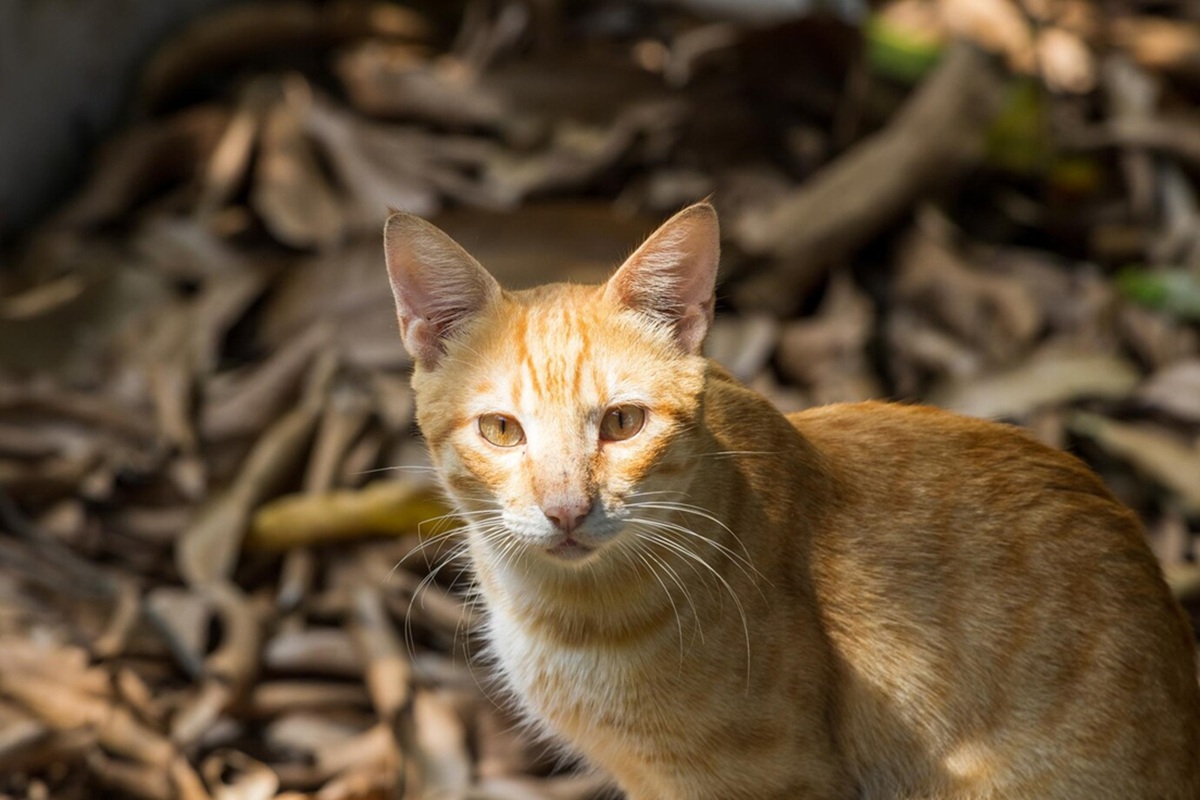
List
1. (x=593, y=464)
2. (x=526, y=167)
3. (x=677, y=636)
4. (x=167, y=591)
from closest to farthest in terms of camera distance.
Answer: (x=593, y=464), (x=677, y=636), (x=167, y=591), (x=526, y=167)

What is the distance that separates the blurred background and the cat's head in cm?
102

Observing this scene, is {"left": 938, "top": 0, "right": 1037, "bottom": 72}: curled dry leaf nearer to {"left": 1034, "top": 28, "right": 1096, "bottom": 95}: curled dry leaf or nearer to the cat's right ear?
{"left": 1034, "top": 28, "right": 1096, "bottom": 95}: curled dry leaf

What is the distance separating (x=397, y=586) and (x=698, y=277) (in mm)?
2076

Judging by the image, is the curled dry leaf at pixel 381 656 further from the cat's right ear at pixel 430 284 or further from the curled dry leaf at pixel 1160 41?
the curled dry leaf at pixel 1160 41

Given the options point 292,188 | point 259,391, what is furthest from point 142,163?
point 259,391

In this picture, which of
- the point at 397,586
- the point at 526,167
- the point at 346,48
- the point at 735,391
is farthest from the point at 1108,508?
the point at 346,48

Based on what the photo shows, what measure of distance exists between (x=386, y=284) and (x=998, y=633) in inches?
120

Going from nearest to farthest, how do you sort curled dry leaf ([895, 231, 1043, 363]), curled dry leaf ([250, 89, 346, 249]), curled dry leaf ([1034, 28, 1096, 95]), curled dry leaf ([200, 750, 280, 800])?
curled dry leaf ([200, 750, 280, 800]) < curled dry leaf ([895, 231, 1043, 363]) < curled dry leaf ([250, 89, 346, 249]) < curled dry leaf ([1034, 28, 1096, 95])

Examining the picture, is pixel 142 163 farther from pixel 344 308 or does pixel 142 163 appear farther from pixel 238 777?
pixel 238 777

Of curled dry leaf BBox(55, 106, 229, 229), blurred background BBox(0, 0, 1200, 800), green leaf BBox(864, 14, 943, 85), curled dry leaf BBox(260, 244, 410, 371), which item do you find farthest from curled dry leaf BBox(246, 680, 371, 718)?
green leaf BBox(864, 14, 943, 85)

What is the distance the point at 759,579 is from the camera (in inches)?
105

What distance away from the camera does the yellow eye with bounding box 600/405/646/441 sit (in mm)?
2570

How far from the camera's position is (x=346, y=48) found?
639cm

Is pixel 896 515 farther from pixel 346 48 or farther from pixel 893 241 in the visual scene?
pixel 346 48
